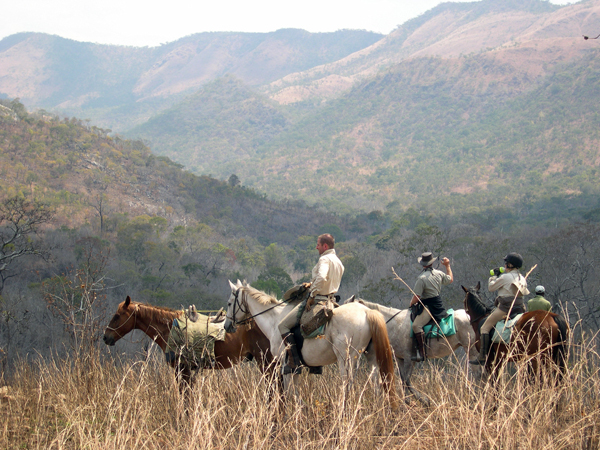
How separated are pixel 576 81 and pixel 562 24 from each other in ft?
252

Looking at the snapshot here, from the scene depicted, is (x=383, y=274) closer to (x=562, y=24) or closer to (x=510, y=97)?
(x=510, y=97)

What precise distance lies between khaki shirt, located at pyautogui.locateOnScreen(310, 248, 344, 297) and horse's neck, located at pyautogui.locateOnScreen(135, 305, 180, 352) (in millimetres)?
2429

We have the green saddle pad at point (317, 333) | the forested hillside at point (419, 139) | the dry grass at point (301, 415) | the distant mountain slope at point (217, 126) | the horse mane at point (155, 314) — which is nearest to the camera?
the dry grass at point (301, 415)

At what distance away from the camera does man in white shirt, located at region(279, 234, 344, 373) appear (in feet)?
19.6

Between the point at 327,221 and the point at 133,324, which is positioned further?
the point at 327,221

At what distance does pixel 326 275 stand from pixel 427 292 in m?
1.73

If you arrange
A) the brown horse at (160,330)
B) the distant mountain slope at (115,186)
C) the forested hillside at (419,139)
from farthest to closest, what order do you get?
the forested hillside at (419,139), the distant mountain slope at (115,186), the brown horse at (160,330)

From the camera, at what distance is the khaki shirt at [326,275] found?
594cm

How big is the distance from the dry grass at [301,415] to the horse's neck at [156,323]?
770mm

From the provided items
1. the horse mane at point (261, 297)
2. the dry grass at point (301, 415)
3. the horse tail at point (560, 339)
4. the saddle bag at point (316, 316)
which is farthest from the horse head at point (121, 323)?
the horse tail at point (560, 339)

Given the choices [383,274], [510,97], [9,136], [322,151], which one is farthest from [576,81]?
[9,136]

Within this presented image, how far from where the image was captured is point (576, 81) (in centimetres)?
10475

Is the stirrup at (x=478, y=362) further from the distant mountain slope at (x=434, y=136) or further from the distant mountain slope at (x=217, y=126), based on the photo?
the distant mountain slope at (x=217, y=126)

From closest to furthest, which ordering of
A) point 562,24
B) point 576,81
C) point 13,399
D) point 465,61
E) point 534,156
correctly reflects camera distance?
point 13,399
point 534,156
point 576,81
point 465,61
point 562,24
